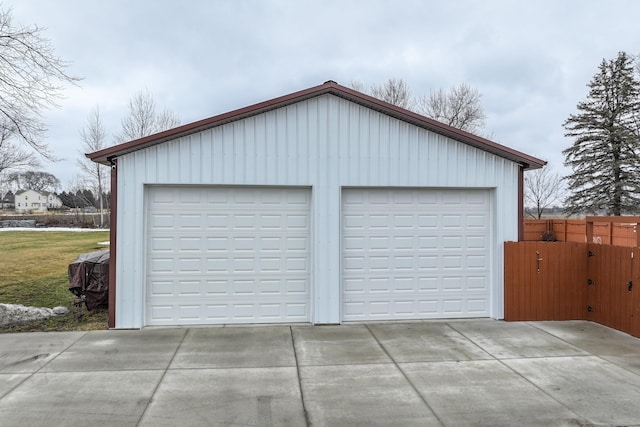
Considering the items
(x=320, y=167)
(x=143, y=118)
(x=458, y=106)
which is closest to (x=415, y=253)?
(x=320, y=167)

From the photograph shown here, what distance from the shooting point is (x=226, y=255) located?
25.8ft

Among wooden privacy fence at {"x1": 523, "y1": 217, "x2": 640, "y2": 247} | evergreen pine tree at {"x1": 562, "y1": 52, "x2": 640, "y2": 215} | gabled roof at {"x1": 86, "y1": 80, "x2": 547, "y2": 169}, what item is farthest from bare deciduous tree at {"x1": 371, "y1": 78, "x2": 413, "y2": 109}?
gabled roof at {"x1": 86, "y1": 80, "x2": 547, "y2": 169}

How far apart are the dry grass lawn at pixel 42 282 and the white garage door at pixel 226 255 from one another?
144 cm

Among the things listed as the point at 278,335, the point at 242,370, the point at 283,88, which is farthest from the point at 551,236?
the point at 242,370

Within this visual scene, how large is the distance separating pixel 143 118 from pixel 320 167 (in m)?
20.1

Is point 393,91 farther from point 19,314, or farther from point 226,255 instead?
point 19,314

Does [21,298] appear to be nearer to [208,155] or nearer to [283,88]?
[208,155]

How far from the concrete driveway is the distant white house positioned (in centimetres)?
7872

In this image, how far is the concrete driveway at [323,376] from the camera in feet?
14.0

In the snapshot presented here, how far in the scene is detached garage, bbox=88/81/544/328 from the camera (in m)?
7.57

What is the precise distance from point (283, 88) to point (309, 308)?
14.1 metres

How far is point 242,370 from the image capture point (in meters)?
5.49

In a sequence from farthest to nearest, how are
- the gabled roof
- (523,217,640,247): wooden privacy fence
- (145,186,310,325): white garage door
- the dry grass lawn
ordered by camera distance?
(523,217,640,247): wooden privacy fence, the dry grass lawn, (145,186,310,325): white garage door, the gabled roof

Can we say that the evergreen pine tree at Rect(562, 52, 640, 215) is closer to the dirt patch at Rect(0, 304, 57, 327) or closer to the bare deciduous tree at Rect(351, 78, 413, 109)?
the bare deciduous tree at Rect(351, 78, 413, 109)
